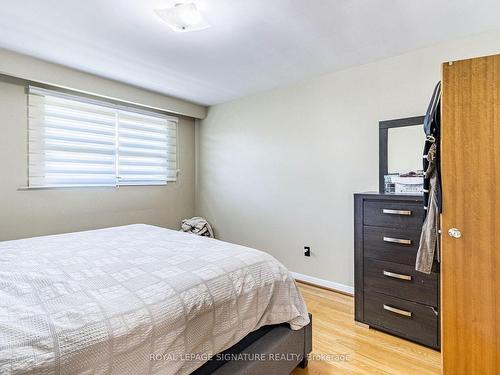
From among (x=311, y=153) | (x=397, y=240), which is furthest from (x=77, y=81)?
(x=397, y=240)

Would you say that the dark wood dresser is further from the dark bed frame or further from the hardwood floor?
the dark bed frame

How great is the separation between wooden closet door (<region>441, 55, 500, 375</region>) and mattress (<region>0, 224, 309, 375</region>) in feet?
2.57

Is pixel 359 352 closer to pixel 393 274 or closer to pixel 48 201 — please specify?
pixel 393 274

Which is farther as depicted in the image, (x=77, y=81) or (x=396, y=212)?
(x=77, y=81)

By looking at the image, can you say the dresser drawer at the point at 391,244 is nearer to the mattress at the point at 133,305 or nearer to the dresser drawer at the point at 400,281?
the dresser drawer at the point at 400,281

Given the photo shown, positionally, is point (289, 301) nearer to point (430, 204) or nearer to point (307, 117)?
point (430, 204)

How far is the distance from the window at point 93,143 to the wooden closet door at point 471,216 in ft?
10.7

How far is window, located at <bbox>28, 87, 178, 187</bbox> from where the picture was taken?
278 cm

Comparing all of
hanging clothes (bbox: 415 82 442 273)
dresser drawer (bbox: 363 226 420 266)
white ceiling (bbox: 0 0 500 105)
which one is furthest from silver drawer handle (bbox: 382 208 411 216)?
white ceiling (bbox: 0 0 500 105)

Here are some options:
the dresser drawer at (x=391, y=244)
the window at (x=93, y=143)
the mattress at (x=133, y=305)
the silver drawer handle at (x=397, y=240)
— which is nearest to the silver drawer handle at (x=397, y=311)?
the dresser drawer at (x=391, y=244)

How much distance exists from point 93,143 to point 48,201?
771 mm

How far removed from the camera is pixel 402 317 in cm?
201

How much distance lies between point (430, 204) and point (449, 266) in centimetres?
34

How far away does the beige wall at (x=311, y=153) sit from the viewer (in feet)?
8.17
